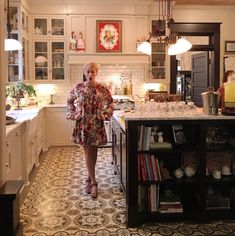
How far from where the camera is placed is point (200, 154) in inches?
139

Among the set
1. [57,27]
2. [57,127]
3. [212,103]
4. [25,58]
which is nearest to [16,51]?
[25,58]

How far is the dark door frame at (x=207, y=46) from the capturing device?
25.5 feet

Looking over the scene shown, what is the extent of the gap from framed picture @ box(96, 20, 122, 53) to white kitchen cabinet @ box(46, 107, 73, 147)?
5.10ft

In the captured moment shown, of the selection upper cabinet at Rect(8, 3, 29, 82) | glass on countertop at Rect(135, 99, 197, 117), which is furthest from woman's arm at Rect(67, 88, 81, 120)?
upper cabinet at Rect(8, 3, 29, 82)

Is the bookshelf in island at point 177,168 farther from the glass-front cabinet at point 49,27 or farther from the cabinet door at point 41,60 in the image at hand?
the glass-front cabinet at point 49,27

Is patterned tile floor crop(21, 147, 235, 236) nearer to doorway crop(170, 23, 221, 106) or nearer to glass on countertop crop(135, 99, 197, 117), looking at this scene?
glass on countertop crop(135, 99, 197, 117)

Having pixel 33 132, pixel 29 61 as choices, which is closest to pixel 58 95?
pixel 29 61

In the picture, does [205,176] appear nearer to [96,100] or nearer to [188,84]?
[96,100]

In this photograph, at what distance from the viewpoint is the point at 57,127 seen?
744cm

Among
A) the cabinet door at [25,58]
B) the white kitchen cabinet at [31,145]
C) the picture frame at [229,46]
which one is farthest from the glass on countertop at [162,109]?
the picture frame at [229,46]

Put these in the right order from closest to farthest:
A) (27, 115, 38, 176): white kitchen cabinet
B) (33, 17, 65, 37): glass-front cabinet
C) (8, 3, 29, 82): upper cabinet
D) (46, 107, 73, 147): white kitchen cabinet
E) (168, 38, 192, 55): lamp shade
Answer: (168, 38, 192, 55): lamp shade
(27, 115, 38, 176): white kitchen cabinet
(8, 3, 29, 82): upper cabinet
(46, 107, 73, 147): white kitchen cabinet
(33, 17, 65, 37): glass-front cabinet

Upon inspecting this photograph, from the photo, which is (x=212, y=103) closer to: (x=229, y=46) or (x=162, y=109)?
(x=162, y=109)

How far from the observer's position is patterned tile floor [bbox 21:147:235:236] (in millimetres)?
3342

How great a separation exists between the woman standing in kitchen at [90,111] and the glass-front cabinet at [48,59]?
3.41 m
